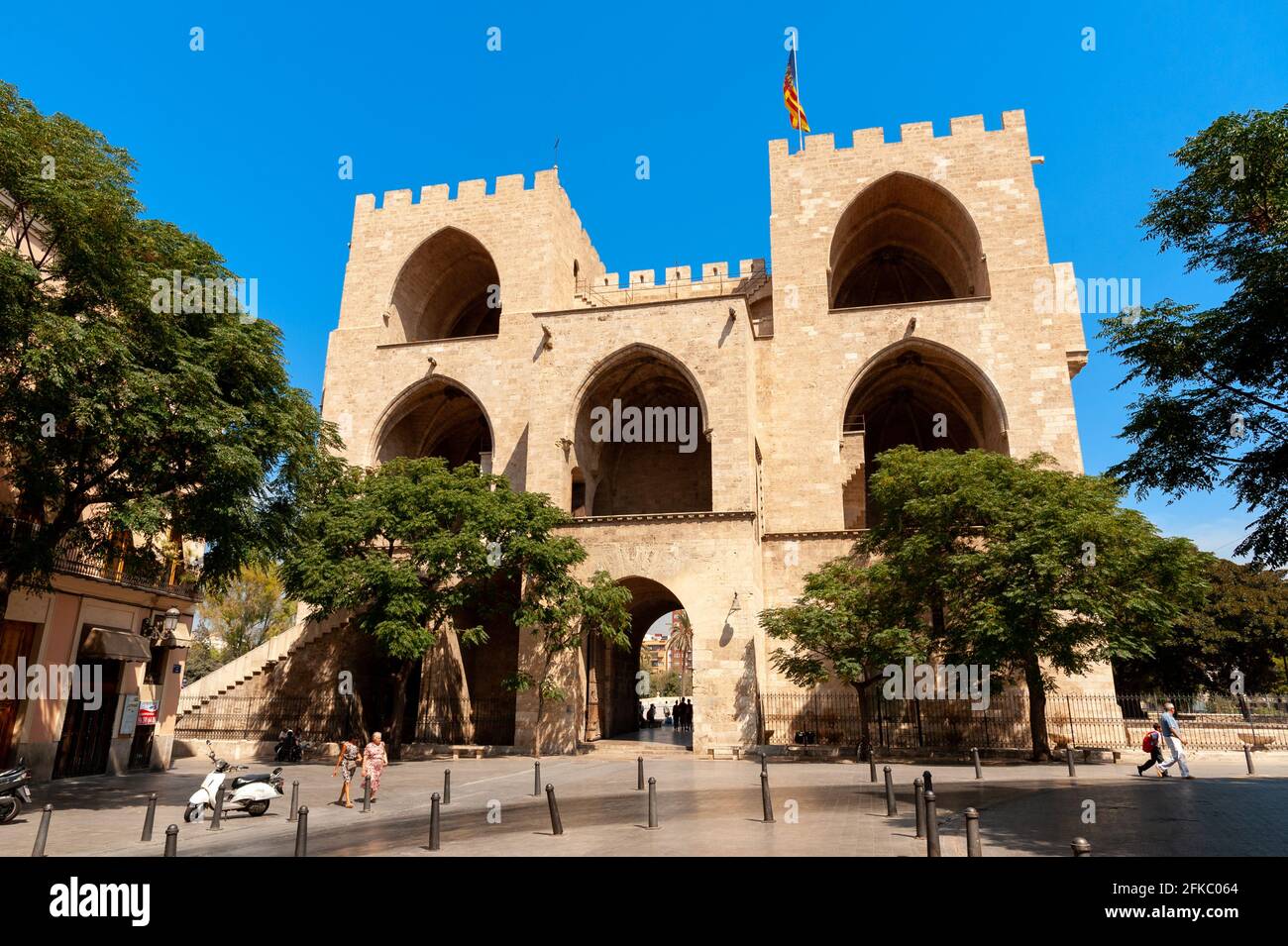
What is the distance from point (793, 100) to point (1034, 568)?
70.9 ft

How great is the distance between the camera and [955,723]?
73.4 feet

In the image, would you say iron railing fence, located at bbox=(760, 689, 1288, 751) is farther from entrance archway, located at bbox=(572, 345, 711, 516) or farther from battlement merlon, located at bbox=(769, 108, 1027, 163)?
battlement merlon, located at bbox=(769, 108, 1027, 163)

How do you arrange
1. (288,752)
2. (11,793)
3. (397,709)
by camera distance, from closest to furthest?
A: (11,793) → (288,752) → (397,709)

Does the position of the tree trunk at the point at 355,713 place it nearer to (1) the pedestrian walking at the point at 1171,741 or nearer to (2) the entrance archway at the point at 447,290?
(2) the entrance archway at the point at 447,290

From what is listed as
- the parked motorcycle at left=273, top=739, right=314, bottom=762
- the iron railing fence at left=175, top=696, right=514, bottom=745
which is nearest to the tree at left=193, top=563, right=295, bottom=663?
the iron railing fence at left=175, top=696, right=514, bottom=745

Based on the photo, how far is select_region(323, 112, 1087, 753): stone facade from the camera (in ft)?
75.8

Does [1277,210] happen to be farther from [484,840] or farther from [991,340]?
[991,340]

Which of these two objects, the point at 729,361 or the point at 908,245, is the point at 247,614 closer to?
the point at 729,361

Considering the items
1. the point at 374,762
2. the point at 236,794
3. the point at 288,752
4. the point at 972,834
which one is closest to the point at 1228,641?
the point at 972,834

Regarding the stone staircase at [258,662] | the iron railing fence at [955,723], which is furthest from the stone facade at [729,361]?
the stone staircase at [258,662]

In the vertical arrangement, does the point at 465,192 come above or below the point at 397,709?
above

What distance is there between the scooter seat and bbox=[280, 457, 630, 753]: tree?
6419 millimetres

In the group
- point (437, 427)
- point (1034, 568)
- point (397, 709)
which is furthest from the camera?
point (437, 427)
